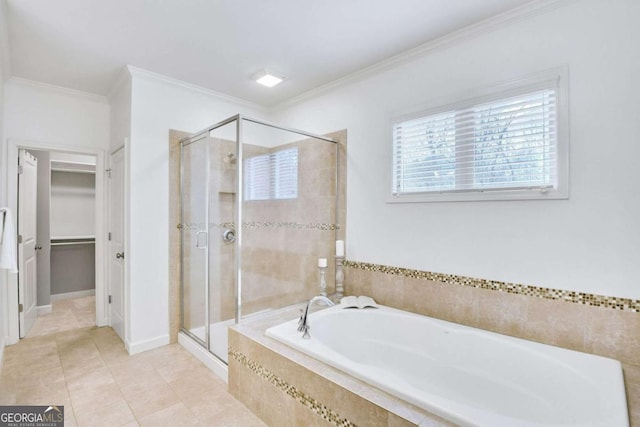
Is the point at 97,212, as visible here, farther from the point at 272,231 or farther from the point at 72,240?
the point at 272,231

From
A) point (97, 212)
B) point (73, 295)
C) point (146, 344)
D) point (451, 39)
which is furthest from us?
point (73, 295)

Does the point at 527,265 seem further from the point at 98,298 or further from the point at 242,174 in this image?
the point at 98,298

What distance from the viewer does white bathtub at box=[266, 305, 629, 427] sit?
1.34m

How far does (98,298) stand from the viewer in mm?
3551

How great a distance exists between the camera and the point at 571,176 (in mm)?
1833

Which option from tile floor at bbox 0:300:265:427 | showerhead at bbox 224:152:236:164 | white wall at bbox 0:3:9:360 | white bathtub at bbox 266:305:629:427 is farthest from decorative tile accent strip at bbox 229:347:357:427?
white wall at bbox 0:3:9:360

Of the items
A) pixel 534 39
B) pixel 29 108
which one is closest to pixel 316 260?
pixel 534 39

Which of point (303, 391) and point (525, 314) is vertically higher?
point (525, 314)

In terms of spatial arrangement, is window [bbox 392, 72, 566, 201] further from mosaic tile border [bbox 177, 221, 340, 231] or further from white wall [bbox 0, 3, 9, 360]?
white wall [bbox 0, 3, 9, 360]

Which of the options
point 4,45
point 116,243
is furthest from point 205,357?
point 4,45

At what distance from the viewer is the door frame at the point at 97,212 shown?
303 centimetres

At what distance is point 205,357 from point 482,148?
2.72 metres

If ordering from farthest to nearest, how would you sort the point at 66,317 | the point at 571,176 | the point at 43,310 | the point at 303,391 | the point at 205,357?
1. the point at 43,310
2. the point at 66,317
3. the point at 205,357
4. the point at 571,176
5. the point at 303,391

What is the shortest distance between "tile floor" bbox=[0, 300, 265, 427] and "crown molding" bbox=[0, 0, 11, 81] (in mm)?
2440
